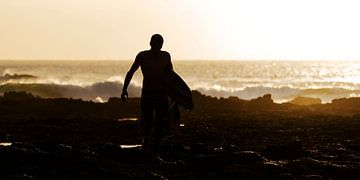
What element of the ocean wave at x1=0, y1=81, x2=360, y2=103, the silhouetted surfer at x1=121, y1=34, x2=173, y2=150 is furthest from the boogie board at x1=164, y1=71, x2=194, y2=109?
the ocean wave at x1=0, y1=81, x2=360, y2=103

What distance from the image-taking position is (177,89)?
36.6ft

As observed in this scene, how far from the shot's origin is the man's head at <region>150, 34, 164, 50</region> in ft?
35.6

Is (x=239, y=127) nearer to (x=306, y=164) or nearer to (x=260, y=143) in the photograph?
(x=260, y=143)

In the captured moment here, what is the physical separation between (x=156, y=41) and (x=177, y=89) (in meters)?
0.88

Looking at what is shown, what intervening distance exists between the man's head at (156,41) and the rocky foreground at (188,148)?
1.48 meters

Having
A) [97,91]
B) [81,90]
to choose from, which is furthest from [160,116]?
→ [81,90]

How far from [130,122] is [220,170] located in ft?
43.9

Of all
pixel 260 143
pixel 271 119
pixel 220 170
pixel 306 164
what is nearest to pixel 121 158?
pixel 220 170

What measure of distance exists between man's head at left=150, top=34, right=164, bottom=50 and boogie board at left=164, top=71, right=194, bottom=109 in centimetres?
47

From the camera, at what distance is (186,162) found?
9.75 metres

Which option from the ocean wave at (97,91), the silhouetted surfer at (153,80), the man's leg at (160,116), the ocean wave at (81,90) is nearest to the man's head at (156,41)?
the silhouetted surfer at (153,80)

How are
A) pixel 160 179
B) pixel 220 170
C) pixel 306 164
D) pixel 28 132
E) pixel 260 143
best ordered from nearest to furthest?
pixel 160 179
pixel 220 170
pixel 306 164
pixel 260 143
pixel 28 132

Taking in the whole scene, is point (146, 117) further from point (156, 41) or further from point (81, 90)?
point (81, 90)

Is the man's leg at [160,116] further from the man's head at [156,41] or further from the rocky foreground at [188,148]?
the man's head at [156,41]
